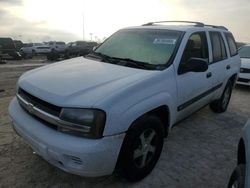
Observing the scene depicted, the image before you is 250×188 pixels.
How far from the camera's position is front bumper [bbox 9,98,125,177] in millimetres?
2656

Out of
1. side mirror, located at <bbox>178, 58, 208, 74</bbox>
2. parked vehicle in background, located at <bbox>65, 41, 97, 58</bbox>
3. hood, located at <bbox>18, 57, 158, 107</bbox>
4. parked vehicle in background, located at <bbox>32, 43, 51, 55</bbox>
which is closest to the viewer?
hood, located at <bbox>18, 57, 158, 107</bbox>

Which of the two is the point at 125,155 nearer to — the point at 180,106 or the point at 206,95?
the point at 180,106

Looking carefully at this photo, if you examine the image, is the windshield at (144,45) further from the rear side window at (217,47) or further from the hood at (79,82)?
the rear side window at (217,47)

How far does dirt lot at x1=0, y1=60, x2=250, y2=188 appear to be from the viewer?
3.35 m

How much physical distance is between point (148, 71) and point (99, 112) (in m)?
1.04

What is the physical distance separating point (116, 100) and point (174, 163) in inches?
62.7

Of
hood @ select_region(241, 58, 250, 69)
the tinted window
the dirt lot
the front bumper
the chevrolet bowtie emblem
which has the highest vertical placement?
the tinted window

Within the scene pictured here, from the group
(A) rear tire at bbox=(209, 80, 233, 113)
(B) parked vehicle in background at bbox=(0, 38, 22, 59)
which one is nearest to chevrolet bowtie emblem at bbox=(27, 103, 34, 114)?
(A) rear tire at bbox=(209, 80, 233, 113)

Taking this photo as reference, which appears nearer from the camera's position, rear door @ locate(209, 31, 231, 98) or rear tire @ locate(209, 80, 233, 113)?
rear door @ locate(209, 31, 231, 98)

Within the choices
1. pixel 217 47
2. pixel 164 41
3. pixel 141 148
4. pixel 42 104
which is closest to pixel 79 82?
pixel 42 104

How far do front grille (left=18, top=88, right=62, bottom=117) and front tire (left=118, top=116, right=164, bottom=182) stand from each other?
2.48ft

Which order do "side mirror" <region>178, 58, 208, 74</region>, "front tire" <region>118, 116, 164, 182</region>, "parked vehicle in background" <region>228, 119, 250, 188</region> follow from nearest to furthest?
"parked vehicle in background" <region>228, 119, 250, 188</region>
"front tire" <region>118, 116, 164, 182</region>
"side mirror" <region>178, 58, 208, 74</region>

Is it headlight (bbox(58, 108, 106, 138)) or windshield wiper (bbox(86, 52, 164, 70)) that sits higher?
windshield wiper (bbox(86, 52, 164, 70))

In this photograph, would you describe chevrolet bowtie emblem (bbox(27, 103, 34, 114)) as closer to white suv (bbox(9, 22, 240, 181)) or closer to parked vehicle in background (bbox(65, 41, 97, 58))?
white suv (bbox(9, 22, 240, 181))
